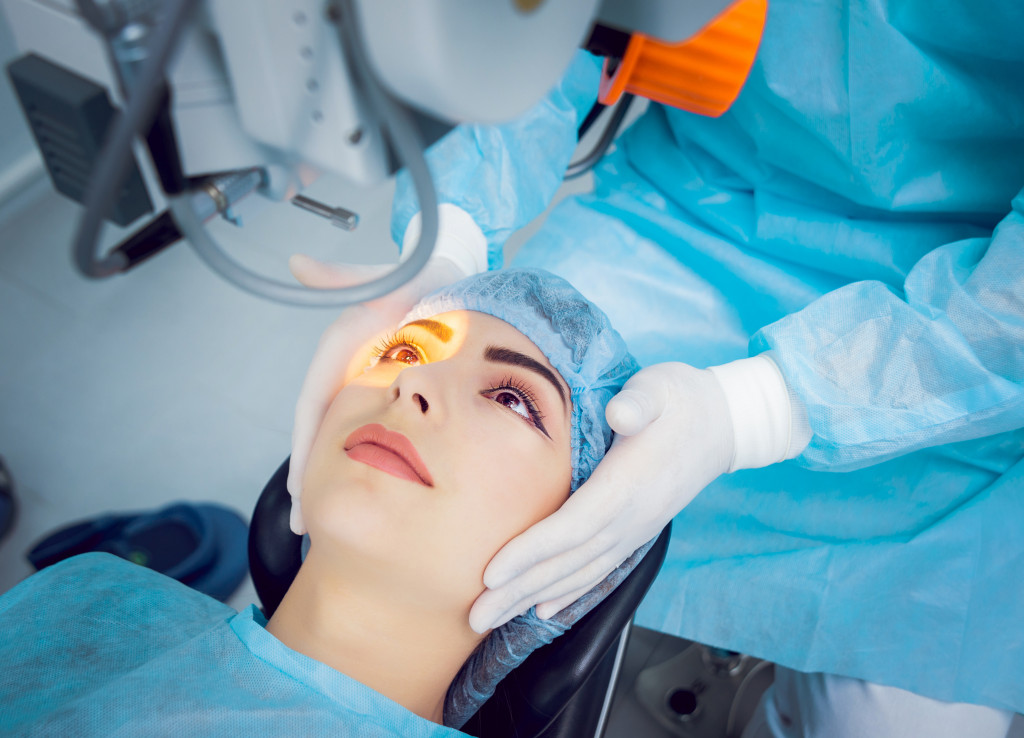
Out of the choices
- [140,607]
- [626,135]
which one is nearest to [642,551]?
[140,607]

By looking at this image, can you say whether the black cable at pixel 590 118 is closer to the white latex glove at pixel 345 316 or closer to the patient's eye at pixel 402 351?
the white latex glove at pixel 345 316

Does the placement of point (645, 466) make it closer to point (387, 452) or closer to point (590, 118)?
point (387, 452)

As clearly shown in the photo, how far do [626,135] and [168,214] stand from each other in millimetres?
1146

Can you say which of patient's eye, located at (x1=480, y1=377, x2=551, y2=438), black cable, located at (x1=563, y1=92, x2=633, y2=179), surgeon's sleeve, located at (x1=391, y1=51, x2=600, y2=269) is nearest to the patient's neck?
patient's eye, located at (x1=480, y1=377, x2=551, y2=438)

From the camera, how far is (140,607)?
1.05 meters

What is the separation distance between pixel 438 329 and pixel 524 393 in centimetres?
16

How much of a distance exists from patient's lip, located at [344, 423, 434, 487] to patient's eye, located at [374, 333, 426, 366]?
15 cm

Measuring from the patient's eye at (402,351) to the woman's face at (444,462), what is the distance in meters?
0.04

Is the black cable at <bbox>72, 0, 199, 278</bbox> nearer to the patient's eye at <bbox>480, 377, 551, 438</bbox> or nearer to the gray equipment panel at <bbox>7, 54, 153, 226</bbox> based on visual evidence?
the gray equipment panel at <bbox>7, 54, 153, 226</bbox>

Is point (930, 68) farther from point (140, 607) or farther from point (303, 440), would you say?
point (140, 607)

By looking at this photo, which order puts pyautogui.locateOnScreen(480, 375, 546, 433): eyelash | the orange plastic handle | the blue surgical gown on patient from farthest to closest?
1. pyautogui.locateOnScreen(480, 375, 546, 433): eyelash
2. the blue surgical gown on patient
3. the orange plastic handle

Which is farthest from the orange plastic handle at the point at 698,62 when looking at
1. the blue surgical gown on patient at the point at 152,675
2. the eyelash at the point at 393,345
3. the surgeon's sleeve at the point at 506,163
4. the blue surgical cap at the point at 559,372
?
the blue surgical gown on patient at the point at 152,675

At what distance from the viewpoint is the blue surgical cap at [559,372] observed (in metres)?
1.03

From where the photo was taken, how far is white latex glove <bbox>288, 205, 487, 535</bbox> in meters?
1.09
